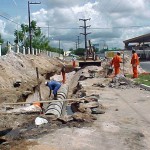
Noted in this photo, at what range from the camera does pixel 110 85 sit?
20.8m

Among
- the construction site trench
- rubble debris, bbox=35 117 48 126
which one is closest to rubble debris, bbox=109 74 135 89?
the construction site trench

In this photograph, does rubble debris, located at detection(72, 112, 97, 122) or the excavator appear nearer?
rubble debris, located at detection(72, 112, 97, 122)

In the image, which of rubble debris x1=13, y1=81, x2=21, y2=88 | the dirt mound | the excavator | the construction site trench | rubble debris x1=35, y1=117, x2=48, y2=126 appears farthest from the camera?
the excavator

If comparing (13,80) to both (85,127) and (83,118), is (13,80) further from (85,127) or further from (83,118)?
(85,127)

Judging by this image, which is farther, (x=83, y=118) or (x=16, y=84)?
(x=16, y=84)

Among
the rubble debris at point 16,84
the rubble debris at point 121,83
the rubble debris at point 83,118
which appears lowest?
the rubble debris at point 16,84

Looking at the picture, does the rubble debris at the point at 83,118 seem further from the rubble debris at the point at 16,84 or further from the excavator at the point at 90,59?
the excavator at the point at 90,59

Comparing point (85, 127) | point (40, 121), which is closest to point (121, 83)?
point (40, 121)

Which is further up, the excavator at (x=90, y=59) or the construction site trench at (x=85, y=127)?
the excavator at (x=90, y=59)

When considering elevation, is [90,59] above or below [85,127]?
above

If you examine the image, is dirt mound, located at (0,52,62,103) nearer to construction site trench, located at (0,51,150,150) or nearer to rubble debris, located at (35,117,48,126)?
construction site trench, located at (0,51,150,150)

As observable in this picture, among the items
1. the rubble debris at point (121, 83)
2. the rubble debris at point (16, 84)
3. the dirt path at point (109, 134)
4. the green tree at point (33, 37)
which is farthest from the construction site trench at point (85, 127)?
the green tree at point (33, 37)

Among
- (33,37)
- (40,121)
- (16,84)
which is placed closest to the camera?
(40,121)

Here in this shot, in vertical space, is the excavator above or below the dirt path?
above
